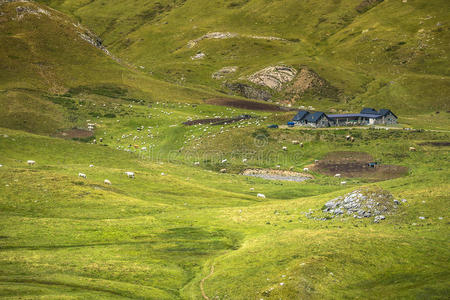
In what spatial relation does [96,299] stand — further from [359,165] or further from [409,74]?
[409,74]

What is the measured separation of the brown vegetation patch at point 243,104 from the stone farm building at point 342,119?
33.7m

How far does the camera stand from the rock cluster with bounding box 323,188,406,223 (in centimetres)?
4969

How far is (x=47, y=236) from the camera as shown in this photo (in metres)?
45.3

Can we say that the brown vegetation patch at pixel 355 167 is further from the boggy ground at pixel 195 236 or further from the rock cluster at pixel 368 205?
the rock cluster at pixel 368 205

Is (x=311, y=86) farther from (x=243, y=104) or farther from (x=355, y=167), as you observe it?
(x=355, y=167)

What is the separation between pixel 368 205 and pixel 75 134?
86.6m

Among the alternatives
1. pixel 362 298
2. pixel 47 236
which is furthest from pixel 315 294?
pixel 47 236

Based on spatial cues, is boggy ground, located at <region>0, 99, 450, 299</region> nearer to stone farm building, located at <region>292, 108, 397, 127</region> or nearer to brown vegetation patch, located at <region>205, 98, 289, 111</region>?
stone farm building, located at <region>292, 108, 397, 127</region>

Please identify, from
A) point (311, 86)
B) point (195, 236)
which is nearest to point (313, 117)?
point (311, 86)

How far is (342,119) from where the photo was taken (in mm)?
129750

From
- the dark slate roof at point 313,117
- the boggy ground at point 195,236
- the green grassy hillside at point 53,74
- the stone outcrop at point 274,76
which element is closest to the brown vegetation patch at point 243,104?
the green grassy hillside at point 53,74

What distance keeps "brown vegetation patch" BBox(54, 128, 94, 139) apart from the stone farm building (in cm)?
5558

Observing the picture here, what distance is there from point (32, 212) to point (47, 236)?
9619mm

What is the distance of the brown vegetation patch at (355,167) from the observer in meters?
89.8
